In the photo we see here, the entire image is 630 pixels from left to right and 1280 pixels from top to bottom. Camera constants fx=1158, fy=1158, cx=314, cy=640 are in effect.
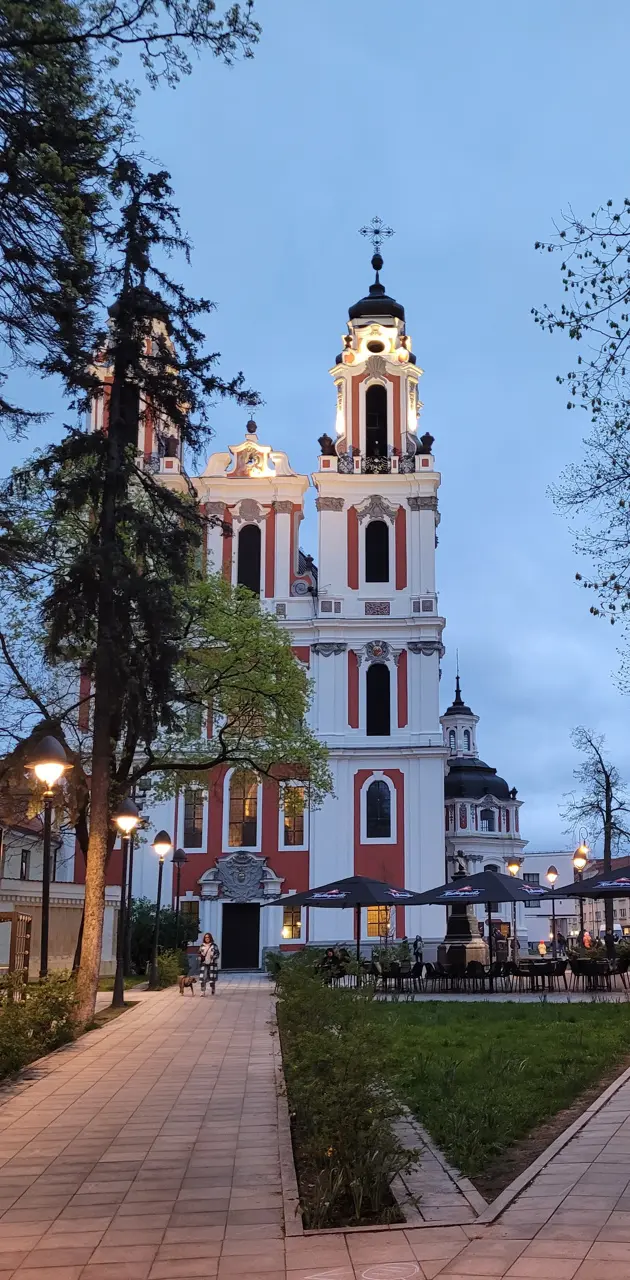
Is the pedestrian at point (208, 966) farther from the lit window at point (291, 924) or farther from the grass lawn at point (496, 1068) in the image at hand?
the lit window at point (291, 924)

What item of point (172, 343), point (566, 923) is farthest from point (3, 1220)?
point (566, 923)

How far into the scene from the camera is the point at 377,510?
1820 inches

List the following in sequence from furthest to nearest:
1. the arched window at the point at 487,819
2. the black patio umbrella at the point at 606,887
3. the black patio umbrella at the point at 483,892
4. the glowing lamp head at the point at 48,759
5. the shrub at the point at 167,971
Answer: the arched window at the point at 487,819 → the shrub at the point at 167,971 → the black patio umbrella at the point at 483,892 → the black patio umbrella at the point at 606,887 → the glowing lamp head at the point at 48,759

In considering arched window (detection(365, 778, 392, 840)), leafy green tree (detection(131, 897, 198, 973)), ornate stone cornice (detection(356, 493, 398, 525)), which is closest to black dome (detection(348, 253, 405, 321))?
ornate stone cornice (detection(356, 493, 398, 525))

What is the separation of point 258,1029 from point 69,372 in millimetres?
10392

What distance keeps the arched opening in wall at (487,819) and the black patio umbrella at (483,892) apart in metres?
51.6

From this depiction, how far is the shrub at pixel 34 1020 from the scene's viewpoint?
41.3 ft

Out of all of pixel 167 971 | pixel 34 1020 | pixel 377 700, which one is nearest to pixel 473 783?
pixel 377 700

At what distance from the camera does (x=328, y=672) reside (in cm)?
4484

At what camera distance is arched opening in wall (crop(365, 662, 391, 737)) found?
44.7m

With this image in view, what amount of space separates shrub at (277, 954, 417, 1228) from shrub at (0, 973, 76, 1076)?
483 cm

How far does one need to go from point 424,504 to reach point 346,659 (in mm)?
6962

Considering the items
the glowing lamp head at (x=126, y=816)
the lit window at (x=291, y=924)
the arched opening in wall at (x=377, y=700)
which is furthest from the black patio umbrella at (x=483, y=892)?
the arched opening in wall at (x=377, y=700)

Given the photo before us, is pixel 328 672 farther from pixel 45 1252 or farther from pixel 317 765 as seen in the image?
pixel 45 1252
